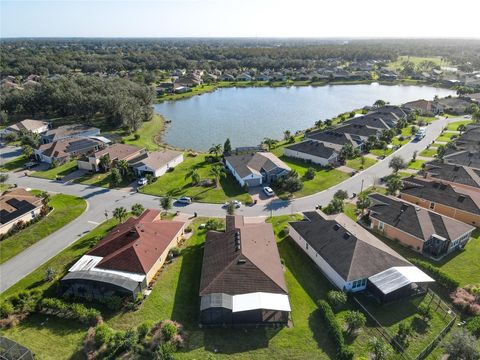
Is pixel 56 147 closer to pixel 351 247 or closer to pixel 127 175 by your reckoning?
pixel 127 175

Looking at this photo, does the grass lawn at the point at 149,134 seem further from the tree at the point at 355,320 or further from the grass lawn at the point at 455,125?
the grass lawn at the point at 455,125

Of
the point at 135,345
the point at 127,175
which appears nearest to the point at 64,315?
the point at 135,345

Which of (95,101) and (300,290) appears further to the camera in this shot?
(95,101)

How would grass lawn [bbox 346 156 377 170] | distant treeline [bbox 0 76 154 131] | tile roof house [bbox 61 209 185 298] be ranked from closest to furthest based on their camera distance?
tile roof house [bbox 61 209 185 298] < grass lawn [bbox 346 156 377 170] < distant treeline [bbox 0 76 154 131]

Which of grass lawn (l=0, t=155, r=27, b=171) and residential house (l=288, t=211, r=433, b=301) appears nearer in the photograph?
residential house (l=288, t=211, r=433, b=301)

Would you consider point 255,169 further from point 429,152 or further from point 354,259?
point 429,152

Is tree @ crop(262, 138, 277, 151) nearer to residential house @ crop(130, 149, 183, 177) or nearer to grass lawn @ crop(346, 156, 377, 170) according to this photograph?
grass lawn @ crop(346, 156, 377, 170)

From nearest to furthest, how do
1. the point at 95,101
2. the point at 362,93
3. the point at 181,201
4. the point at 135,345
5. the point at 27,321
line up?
the point at 135,345 → the point at 27,321 → the point at 181,201 → the point at 95,101 → the point at 362,93

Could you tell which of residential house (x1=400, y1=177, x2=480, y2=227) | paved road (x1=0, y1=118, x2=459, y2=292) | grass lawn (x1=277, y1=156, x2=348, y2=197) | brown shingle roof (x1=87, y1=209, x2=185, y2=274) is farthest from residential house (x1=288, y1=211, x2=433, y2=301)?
brown shingle roof (x1=87, y1=209, x2=185, y2=274)
